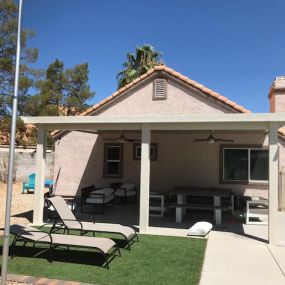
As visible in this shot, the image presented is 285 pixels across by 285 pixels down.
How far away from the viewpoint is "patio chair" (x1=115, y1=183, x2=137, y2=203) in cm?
1477

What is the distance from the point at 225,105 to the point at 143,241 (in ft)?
27.5

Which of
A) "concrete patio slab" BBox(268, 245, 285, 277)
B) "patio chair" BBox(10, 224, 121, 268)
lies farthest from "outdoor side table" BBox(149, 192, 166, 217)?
"patio chair" BBox(10, 224, 121, 268)

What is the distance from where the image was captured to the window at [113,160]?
16.4m

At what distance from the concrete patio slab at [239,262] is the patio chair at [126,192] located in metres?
5.81

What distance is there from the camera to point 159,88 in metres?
16.2

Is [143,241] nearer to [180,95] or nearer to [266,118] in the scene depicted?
[266,118]

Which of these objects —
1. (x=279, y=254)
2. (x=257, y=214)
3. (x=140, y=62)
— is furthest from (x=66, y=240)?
(x=140, y=62)

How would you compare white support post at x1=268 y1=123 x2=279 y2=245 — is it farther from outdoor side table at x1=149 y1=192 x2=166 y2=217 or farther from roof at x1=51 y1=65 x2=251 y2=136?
roof at x1=51 y1=65 x2=251 y2=136

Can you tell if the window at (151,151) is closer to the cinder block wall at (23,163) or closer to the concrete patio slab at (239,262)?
the concrete patio slab at (239,262)

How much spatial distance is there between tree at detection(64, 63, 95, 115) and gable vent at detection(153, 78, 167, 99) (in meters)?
22.1

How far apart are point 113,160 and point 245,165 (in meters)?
6.05

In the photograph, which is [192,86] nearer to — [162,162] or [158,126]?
[162,162]

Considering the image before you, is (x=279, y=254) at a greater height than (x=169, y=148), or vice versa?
(x=169, y=148)

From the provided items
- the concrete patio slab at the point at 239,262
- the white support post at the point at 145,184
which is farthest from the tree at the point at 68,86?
the concrete patio slab at the point at 239,262
